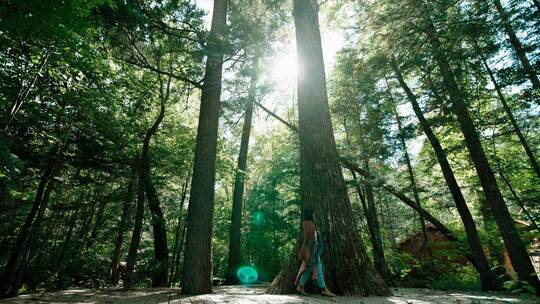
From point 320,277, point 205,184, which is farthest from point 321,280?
point 205,184

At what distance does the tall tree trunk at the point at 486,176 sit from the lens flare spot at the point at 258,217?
1660 centimetres

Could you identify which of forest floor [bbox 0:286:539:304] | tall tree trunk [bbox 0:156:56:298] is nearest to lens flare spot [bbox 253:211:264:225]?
tall tree trunk [bbox 0:156:56:298]

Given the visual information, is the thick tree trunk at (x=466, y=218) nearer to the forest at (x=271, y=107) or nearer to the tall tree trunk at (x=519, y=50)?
the forest at (x=271, y=107)

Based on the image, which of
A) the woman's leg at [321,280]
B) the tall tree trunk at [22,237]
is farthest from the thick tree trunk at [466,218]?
the tall tree trunk at [22,237]

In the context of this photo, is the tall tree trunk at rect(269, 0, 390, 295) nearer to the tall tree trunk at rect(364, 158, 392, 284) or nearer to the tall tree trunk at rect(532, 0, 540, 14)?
the tall tree trunk at rect(532, 0, 540, 14)

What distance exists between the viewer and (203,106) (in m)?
7.57

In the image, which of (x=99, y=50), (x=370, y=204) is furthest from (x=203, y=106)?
(x=370, y=204)

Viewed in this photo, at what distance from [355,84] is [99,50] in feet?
29.9

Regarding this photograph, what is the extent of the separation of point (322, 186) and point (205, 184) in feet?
10.1

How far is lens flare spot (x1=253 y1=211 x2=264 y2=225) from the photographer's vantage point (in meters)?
22.6

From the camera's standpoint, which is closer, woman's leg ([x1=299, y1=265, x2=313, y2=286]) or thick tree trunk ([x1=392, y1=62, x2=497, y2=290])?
woman's leg ([x1=299, y1=265, x2=313, y2=286])

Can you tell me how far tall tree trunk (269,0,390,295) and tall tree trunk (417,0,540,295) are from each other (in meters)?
2.94

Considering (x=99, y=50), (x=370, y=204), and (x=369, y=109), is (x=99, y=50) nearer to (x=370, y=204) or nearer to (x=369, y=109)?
(x=369, y=109)

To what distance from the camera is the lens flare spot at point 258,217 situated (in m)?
22.6
